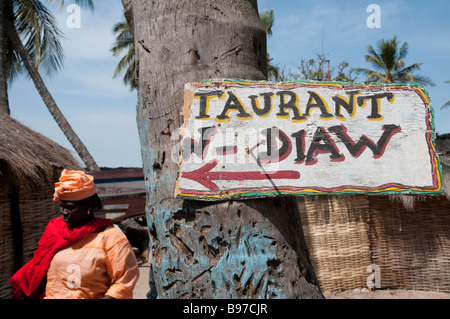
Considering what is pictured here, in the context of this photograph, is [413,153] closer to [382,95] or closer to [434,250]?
[382,95]

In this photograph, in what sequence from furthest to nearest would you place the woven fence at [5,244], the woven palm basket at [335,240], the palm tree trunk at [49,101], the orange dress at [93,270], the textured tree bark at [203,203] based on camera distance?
the palm tree trunk at [49,101]
the woven palm basket at [335,240]
the woven fence at [5,244]
the orange dress at [93,270]
the textured tree bark at [203,203]

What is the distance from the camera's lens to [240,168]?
6.23ft

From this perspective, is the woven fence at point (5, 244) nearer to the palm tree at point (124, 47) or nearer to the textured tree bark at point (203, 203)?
the textured tree bark at point (203, 203)

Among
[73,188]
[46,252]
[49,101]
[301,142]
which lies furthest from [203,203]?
[49,101]

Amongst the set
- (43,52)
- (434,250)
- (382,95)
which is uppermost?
(43,52)

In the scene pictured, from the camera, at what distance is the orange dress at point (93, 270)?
262 centimetres

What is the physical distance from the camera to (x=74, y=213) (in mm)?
2770

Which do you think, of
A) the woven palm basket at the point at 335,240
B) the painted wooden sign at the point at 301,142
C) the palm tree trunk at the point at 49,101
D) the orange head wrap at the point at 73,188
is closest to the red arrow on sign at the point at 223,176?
the painted wooden sign at the point at 301,142

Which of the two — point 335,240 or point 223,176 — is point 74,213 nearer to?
point 223,176

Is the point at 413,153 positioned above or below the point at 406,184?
above

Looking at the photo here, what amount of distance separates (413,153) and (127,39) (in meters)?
26.2

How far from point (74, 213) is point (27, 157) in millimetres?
3646
